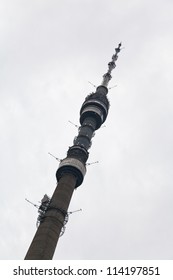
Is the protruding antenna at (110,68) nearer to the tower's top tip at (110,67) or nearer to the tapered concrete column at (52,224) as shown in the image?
the tower's top tip at (110,67)

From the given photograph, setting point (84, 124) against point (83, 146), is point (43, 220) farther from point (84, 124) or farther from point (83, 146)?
point (84, 124)

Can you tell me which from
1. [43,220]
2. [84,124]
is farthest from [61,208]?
[84,124]

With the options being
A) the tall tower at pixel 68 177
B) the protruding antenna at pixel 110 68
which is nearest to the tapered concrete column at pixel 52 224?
the tall tower at pixel 68 177

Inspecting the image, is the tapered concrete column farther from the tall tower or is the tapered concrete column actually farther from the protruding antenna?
the protruding antenna

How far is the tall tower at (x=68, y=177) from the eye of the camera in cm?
5288

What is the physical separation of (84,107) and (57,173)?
18697mm

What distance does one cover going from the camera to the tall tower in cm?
5288

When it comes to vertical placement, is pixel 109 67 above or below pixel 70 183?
above

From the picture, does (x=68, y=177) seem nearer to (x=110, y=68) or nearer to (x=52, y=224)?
(x=52, y=224)

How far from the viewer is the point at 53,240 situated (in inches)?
2124

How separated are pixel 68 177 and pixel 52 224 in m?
9.99

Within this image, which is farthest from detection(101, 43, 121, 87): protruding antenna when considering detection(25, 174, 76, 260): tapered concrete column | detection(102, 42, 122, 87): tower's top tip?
detection(25, 174, 76, 260): tapered concrete column
